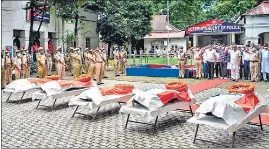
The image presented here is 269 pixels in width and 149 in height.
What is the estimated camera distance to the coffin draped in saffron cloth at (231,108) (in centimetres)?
548

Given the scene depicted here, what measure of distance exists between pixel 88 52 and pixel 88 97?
7.35 metres

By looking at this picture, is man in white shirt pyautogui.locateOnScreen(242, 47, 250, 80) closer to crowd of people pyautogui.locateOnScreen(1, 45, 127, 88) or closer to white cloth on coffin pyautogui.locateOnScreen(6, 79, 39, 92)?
crowd of people pyautogui.locateOnScreen(1, 45, 127, 88)

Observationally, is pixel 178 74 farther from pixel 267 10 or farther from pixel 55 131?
pixel 267 10

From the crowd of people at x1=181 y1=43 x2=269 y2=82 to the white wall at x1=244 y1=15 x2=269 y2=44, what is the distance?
10714mm

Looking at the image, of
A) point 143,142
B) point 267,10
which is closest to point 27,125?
point 143,142

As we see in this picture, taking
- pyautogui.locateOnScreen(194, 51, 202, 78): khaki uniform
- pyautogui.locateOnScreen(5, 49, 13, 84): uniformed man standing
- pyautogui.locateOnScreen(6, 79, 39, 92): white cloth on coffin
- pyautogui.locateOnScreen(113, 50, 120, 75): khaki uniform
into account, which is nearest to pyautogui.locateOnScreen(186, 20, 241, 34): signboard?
pyautogui.locateOnScreen(113, 50, 120, 75): khaki uniform

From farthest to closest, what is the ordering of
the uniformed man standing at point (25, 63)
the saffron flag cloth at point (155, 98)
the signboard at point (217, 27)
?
the signboard at point (217, 27) → the uniformed man standing at point (25, 63) → the saffron flag cloth at point (155, 98)

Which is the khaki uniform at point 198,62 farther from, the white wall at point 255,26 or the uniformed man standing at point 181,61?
the white wall at point 255,26

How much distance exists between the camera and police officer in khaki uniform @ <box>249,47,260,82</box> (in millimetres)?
13742

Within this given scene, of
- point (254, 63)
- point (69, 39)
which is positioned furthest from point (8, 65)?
point (254, 63)

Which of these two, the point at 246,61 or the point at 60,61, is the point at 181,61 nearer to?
the point at 246,61

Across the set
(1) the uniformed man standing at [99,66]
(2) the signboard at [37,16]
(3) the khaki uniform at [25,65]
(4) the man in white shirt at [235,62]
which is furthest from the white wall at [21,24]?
(4) the man in white shirt at [235,62]

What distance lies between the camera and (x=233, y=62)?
46.3ft

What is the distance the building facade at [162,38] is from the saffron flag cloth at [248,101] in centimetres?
3564
